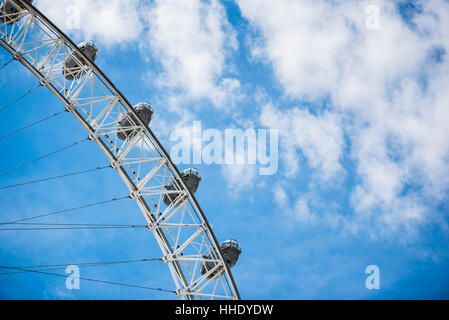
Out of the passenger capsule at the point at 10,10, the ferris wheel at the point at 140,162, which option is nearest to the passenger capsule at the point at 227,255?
the ferris wheel at the point at 140,162

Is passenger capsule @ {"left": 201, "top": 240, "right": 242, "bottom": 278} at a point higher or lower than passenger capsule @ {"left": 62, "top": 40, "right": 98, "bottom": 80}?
lower

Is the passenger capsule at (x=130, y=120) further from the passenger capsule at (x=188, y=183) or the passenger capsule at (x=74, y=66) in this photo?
the passenger capsule at (x=188, y=183)

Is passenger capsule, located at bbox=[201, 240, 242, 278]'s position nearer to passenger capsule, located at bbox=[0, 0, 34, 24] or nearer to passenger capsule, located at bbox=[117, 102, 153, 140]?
passenger capsule, located at bbox=[117, 102, 153, 140]

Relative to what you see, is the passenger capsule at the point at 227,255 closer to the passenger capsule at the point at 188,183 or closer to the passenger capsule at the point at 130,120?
the passenger capsule at the point at 188,183

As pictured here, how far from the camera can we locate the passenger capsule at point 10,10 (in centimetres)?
2541

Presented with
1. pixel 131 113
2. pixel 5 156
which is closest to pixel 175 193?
pixel 131 113

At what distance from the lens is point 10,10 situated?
84.9ft

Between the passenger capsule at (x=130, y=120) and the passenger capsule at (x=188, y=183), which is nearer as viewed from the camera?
the passenger capsule at (x=188, y=183)

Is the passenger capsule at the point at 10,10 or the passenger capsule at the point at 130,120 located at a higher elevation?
the passenger capsule at the point at 10,10

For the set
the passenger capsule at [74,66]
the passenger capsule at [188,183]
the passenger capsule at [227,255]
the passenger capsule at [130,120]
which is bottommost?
the passenger capsule at [227,255]

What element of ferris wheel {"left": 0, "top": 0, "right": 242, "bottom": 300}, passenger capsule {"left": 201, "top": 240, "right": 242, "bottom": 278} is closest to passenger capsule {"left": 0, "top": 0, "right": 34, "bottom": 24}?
ferris wheel {"left": 0, "top": 0, "right": 242, "bottom": 300}

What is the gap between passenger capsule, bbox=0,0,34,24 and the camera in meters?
25.4
